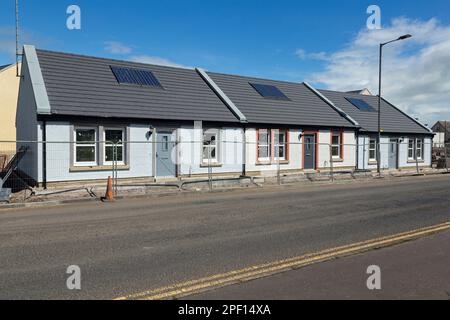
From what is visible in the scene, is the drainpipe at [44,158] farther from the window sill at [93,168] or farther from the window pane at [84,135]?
the window pane at [84,135]

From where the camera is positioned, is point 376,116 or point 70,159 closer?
point 70,159

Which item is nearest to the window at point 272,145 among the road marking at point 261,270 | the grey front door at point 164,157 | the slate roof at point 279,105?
the slate roof at point 279,105

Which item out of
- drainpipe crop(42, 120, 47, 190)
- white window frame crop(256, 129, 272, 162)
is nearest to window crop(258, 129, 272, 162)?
white window frame crop(256, 129, 272, 162)

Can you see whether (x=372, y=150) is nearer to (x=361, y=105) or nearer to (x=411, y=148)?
(x=361, y=105)

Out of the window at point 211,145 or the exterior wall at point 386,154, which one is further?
the exterior wall at point 386,154

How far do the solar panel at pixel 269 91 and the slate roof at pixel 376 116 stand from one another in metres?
5.39

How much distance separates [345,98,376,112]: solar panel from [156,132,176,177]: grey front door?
17.7 m

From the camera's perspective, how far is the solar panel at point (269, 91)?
82.0 ft

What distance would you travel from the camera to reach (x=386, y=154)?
97.0 ft

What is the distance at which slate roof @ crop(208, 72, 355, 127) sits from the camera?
2258cm

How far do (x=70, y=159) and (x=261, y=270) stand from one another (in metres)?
12.4

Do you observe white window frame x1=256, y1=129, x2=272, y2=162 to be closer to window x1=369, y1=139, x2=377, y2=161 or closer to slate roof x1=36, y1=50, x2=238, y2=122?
slate roof x1=36, y1=50, x2=238, y2=122

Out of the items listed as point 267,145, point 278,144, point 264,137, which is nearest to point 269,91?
point 278,144

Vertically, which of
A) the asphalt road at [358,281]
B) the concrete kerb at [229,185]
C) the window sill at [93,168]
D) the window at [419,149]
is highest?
the window at [419,149]
